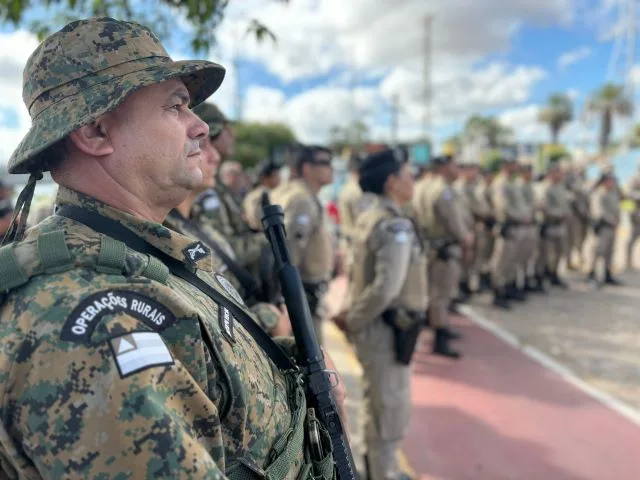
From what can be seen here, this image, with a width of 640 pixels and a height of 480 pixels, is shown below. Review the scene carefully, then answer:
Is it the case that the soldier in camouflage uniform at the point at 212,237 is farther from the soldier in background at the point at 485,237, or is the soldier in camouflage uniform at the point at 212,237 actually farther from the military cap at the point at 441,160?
the soldier in background at the point at 485,237

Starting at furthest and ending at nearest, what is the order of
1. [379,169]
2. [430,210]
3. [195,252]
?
1. [430,210]
2. [379,169]
3. [195,252]

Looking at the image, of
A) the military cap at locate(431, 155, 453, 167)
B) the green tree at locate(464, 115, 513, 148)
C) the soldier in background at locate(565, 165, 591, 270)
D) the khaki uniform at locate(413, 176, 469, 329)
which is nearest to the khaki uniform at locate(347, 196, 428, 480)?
the khaki uniform at locate(413, 176, 469, 329)

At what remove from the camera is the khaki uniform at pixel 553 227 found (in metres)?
7.92

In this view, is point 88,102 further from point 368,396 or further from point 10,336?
point 368,396

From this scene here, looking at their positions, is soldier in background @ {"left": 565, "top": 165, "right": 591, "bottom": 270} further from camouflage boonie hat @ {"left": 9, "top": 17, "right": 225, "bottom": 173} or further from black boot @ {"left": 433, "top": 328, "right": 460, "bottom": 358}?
camouflage boonie hat @ {"left": 9, "top": 17, "right": 225, "bottom": 173}

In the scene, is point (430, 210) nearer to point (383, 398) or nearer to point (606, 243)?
point (383, 398)

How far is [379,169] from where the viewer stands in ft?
10.4

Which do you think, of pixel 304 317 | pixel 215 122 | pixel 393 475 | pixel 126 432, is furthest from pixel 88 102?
pixel 393 475

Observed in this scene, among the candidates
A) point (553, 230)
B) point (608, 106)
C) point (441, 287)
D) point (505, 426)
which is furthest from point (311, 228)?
point (608, 106)

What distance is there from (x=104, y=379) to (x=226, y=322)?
34cm

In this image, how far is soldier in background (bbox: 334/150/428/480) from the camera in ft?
9.29

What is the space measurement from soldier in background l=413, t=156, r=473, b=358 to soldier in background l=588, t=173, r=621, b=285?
11.1 feet

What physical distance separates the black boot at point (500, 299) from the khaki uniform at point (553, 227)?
125cm

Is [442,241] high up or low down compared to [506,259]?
up
